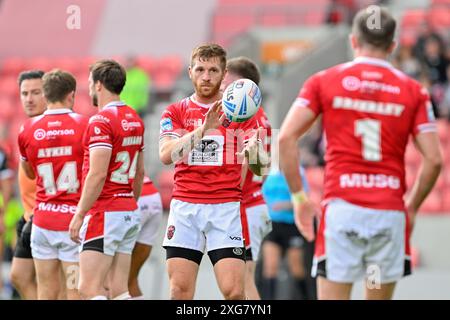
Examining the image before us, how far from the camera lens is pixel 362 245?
618 centimetres

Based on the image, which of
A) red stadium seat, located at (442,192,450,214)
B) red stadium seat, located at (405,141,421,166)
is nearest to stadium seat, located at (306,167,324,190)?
red stadium seat, located at (405,141,421,166)

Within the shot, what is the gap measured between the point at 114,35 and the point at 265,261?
44.3 ft

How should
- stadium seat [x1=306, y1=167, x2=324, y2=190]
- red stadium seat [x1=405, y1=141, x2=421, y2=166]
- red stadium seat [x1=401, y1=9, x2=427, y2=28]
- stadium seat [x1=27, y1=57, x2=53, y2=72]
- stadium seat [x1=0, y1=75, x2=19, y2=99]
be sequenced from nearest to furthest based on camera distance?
1. stadium seat [x1=306, y1=167, x2=324, y2=190]
2. red stadium seat [x1=405, y1=141, x2=421, y2=166]
3. red stadium seat [x1=401, y1=9, x2=427, y2=28]
4. stadium seat [x1=0, y1=75, x2=19, y2=99]
5. stadium seat [x1=27, y1=57, x2=53, y2=72]

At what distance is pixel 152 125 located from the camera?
1750cm

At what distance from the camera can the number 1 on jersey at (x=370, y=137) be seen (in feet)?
20.2

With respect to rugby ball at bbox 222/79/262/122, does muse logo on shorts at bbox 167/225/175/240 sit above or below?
below

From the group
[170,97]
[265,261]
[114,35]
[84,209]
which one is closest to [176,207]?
[84,209]

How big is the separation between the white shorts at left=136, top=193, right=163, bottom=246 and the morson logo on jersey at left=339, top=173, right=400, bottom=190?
336cm

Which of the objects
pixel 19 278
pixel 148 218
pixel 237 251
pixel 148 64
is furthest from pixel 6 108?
pixel 237 251

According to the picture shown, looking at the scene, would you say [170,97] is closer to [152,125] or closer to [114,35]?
[152,125]

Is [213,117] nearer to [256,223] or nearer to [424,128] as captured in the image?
[424,128]

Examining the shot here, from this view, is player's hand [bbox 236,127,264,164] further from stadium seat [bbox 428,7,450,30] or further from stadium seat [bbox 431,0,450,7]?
stadium seat [bbox 431,0,450,7]

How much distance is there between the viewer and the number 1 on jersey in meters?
6.17

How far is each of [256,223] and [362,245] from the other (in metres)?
2.84
